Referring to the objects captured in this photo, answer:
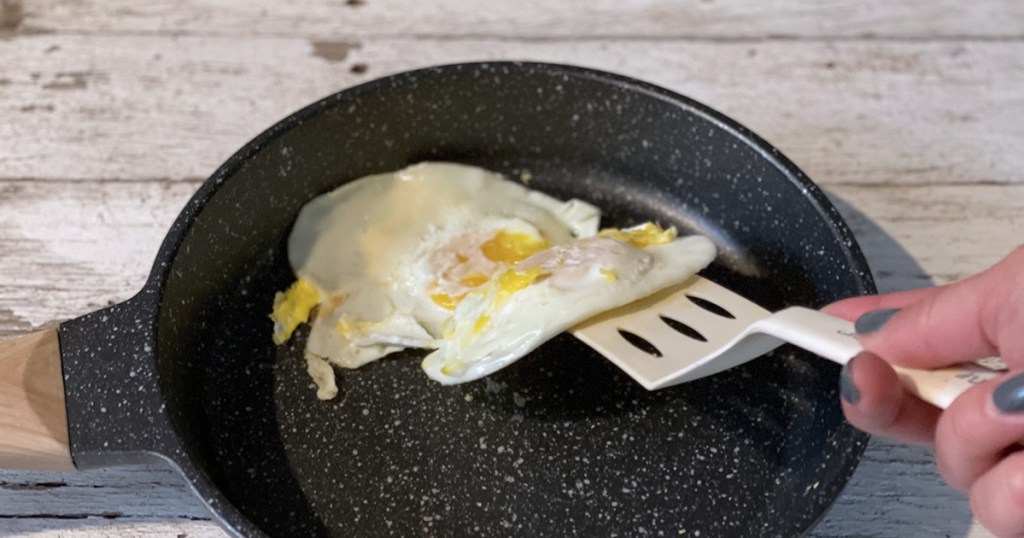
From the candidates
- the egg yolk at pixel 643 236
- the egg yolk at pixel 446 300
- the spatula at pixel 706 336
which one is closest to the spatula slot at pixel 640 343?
the spatula at pixel 706 336

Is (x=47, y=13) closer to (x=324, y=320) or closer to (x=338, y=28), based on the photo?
(x=338, y=28)

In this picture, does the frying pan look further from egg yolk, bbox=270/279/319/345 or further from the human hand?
the human hand

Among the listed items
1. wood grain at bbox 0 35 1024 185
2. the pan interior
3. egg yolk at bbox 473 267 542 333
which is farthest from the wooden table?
egg yolk at bbox 473 267 542 333

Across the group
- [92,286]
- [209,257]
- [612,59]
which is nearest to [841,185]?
[612,59]

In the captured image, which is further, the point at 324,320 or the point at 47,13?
the point at 47,13

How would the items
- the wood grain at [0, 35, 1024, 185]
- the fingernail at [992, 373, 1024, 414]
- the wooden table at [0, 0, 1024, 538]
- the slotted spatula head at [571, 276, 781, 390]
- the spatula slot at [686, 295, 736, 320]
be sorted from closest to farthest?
the fingernail at [992, 373, 1024, 414]
the slotted spatula head at [571, 276, 781, 390]
the spatula slot at [686, 295, 736, 320]
the wooden table at [0, 0, 1024, 538]
the wood grain at [0, 35, 1024, 185]
